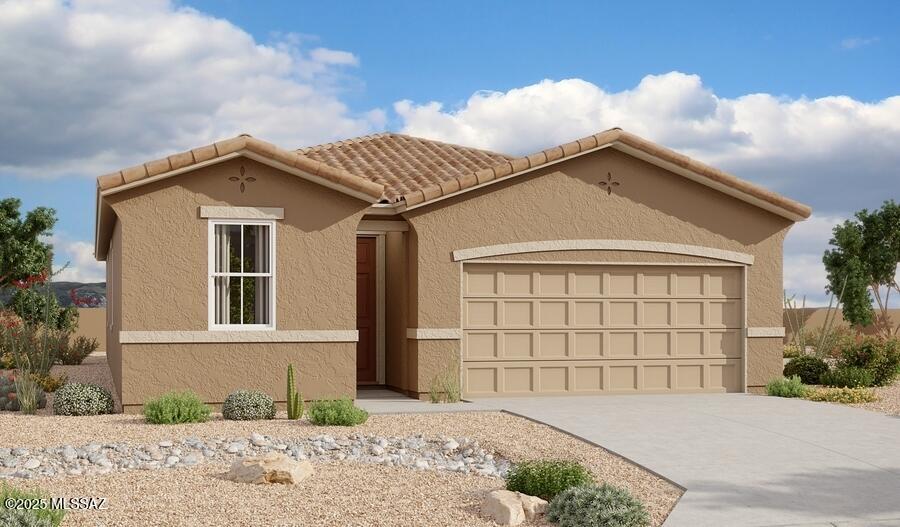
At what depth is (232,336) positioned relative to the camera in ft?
49.4

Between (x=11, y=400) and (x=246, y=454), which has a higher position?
(x=11, y=400)

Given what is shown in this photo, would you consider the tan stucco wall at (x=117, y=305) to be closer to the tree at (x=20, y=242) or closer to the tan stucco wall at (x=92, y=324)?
the tree at (x=20, y=242)

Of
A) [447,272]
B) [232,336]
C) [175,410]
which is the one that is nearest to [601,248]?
[447,272]

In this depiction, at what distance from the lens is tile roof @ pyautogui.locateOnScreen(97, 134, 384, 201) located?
14.5 metres

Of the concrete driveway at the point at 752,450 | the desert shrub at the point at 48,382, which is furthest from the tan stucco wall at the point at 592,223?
the desert shrub at the point at 48,382

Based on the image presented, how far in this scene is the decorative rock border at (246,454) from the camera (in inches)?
422

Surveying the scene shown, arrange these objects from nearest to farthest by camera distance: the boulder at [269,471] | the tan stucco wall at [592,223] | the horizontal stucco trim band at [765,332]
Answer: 1. the boulder at [269,471]
2. the tan stucco wall at [592,223]
3. the horizontal stucco trim band at [765,332]

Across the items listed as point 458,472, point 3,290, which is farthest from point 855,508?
point 3,290

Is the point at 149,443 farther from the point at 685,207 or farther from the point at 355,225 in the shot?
the point at 685,207

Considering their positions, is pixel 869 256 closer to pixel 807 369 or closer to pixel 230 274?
pixel 807 369

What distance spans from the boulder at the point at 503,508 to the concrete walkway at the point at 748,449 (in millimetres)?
1319

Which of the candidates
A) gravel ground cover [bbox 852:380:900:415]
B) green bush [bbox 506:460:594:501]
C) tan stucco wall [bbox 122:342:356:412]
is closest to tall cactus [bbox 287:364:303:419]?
tan stucco wall [bbox 122:342:356:412]

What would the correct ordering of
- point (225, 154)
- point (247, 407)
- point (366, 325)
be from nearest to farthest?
point (247, 407) → point (225, 154) → point (366, 325)

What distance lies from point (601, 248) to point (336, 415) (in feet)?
20.0
